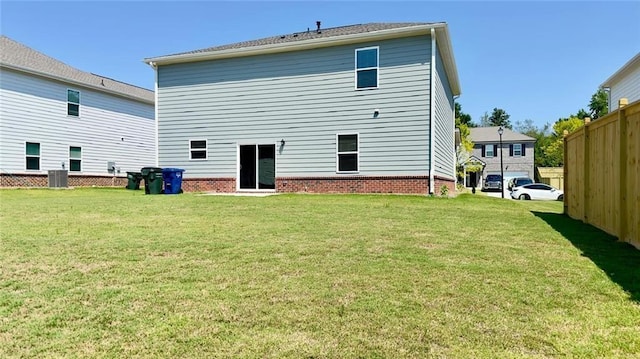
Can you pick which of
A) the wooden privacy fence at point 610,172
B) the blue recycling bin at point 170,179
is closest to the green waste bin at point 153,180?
the blue recycling bin at point 170,179

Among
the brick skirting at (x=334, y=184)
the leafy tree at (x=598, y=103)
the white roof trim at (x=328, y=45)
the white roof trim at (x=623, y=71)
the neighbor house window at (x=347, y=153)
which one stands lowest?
the brick skirting at (x=334, y=184)

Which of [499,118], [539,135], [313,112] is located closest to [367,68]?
[313,112]

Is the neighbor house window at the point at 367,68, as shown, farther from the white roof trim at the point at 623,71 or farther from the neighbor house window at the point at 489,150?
the neighbor house window at the point at 489,150

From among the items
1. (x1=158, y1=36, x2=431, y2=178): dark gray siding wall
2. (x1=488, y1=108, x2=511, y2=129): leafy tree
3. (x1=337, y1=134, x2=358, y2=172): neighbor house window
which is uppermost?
(x1=488, y1=108, x2=511, y2=129): leafy tree

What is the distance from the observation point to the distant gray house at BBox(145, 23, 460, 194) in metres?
13.7

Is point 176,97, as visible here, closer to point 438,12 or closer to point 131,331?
point 438,12

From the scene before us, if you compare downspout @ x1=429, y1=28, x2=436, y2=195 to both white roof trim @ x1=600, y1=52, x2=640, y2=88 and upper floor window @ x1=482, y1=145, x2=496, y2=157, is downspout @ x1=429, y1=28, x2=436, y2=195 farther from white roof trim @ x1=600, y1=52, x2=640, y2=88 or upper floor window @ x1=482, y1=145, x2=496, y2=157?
upper floor window @ x1=482, y1=145, x2=496, y2=157

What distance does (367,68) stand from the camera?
14.2 m

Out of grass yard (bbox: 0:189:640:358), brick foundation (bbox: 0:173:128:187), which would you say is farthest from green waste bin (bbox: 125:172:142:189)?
grass yard (bbox: 0:189:640:358)

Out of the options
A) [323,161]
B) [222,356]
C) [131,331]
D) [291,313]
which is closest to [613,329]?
[291,313]

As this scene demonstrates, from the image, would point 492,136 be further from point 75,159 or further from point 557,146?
point 75,159

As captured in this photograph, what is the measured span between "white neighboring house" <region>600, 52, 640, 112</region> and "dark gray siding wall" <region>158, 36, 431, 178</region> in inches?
331

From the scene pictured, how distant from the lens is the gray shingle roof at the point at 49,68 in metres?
18.8

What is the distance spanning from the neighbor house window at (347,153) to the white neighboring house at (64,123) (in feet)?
48.8
